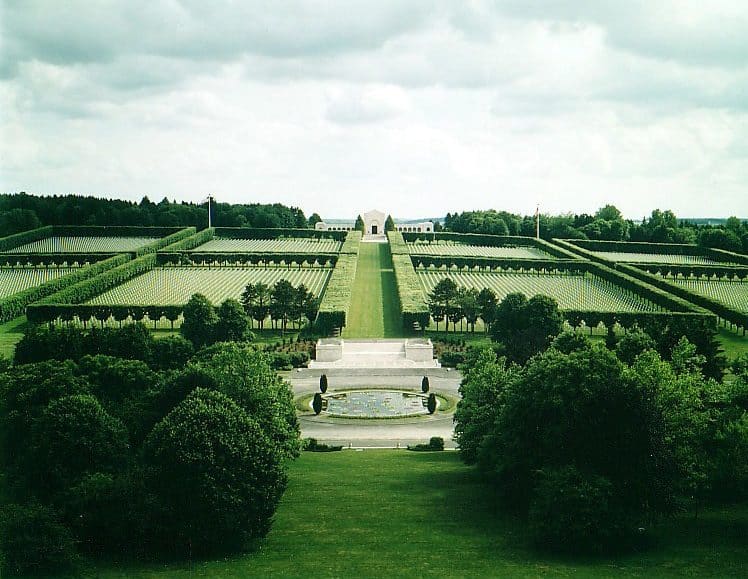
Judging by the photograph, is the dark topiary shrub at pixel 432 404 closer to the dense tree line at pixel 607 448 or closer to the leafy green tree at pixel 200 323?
the dense tree line at pixel 607 448

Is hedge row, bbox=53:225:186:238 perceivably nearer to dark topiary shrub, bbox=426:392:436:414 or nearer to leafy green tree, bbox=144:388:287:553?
dark topiary shrub, bbox=426:392:436:414

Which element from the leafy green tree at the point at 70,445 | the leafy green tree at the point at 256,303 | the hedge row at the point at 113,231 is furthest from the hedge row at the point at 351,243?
the leafy green tree at the point at 70,445

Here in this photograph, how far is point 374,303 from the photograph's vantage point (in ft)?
244

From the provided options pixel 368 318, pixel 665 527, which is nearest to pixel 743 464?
pixel 665 527

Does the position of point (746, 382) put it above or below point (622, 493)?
above

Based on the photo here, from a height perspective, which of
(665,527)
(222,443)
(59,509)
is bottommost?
(665,527)

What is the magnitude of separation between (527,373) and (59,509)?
14.6m

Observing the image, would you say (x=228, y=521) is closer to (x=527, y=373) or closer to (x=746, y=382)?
(x=527, y=373)

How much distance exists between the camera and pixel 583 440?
76.1 ft

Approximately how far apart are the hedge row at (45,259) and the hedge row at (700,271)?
63.8 metres

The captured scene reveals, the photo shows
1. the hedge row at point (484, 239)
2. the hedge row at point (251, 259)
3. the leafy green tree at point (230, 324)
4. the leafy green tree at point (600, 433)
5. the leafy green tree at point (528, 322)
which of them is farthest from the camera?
the hedge row at point (484, 239)

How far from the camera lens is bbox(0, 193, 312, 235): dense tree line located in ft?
420

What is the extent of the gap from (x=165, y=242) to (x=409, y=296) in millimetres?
51679

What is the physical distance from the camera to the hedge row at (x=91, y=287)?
6275 cm
